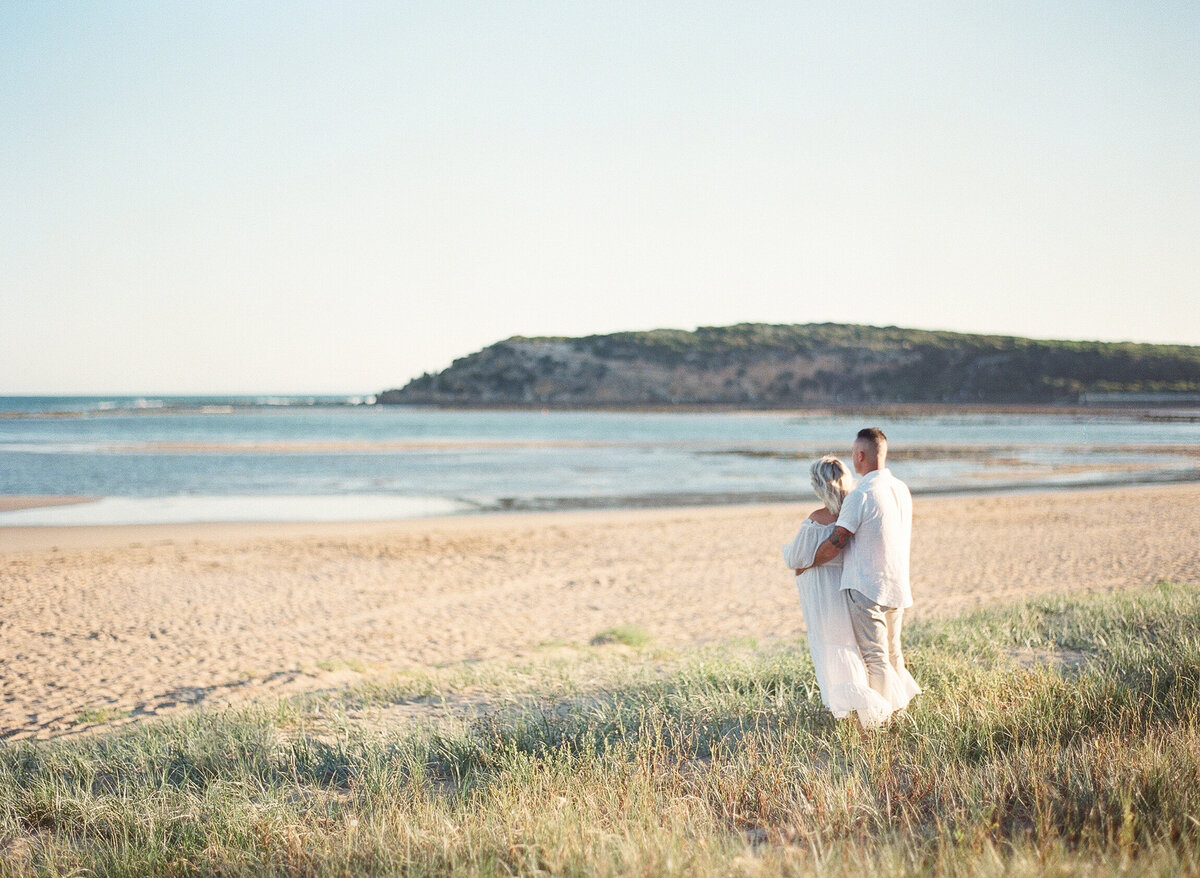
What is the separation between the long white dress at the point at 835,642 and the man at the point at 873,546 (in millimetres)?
53

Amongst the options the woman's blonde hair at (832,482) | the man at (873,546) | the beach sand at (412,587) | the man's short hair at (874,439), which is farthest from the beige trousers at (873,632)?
the beach sand at (412,587)

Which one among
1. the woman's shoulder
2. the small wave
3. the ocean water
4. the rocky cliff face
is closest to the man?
the woman's shoulder

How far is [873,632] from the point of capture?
163 inches

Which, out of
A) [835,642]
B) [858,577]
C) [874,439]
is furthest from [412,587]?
[874,439]

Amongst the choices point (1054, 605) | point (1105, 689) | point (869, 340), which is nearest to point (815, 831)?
point (1105, 689)

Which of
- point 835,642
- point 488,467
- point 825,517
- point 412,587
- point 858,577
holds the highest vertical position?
point 825,517

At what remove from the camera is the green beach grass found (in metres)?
3.01

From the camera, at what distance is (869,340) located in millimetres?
131875

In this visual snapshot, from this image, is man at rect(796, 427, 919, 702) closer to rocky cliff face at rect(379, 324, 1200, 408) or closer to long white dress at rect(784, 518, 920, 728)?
long white dress at rect(784, 518, 920, 728)

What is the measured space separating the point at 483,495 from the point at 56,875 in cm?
2234

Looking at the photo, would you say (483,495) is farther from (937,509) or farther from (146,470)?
(146,470)

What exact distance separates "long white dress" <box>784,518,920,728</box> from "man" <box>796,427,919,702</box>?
0.05m

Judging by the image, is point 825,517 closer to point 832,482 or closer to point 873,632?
point 832,482

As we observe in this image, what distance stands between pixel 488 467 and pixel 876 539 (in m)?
31.6
